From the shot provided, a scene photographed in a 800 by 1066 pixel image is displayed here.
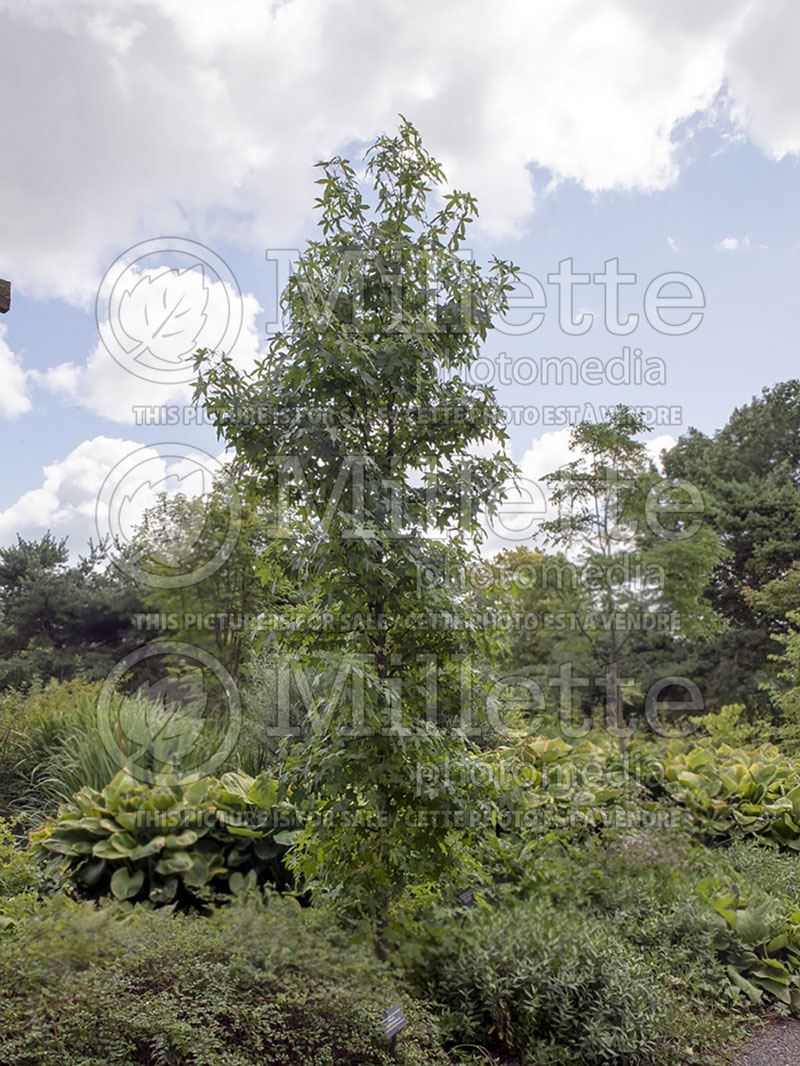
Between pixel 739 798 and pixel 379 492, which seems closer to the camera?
pixel 379 492

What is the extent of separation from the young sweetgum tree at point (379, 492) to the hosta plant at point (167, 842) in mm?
777

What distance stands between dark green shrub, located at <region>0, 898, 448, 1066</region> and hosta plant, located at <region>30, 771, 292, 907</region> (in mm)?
935

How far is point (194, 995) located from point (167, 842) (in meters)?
1.61

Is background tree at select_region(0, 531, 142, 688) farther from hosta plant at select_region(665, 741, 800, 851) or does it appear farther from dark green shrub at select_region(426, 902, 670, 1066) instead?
dark green shrub at select_region(426, 902, 670, 1066)

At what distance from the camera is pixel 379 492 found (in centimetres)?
314

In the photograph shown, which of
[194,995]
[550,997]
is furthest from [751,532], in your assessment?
[194,995]

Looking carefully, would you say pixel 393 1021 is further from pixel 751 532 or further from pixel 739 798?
pixel 751 532

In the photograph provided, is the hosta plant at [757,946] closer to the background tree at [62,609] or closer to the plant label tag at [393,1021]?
the plant label tag at [393,1021]

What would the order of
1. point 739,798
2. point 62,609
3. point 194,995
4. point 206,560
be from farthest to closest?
point 62,609 → point 206,560 → point 739,798 → point 194,995

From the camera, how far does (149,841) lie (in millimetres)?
3938

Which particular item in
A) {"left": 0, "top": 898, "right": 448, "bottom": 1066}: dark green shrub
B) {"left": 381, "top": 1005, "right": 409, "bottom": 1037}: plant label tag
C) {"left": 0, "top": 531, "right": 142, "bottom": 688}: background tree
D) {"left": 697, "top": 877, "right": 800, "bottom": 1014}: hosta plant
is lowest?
{"left": 697, "top": 877, "right": 800, "bottom": 1014}: hosta plant

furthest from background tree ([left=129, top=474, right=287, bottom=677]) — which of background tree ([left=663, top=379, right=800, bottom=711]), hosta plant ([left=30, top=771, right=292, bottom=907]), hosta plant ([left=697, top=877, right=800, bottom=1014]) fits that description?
background tree ([left=663, top=379, right=800, bottom=711])

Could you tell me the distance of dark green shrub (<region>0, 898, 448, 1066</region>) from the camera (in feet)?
6.86

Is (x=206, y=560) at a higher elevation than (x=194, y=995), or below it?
higher
